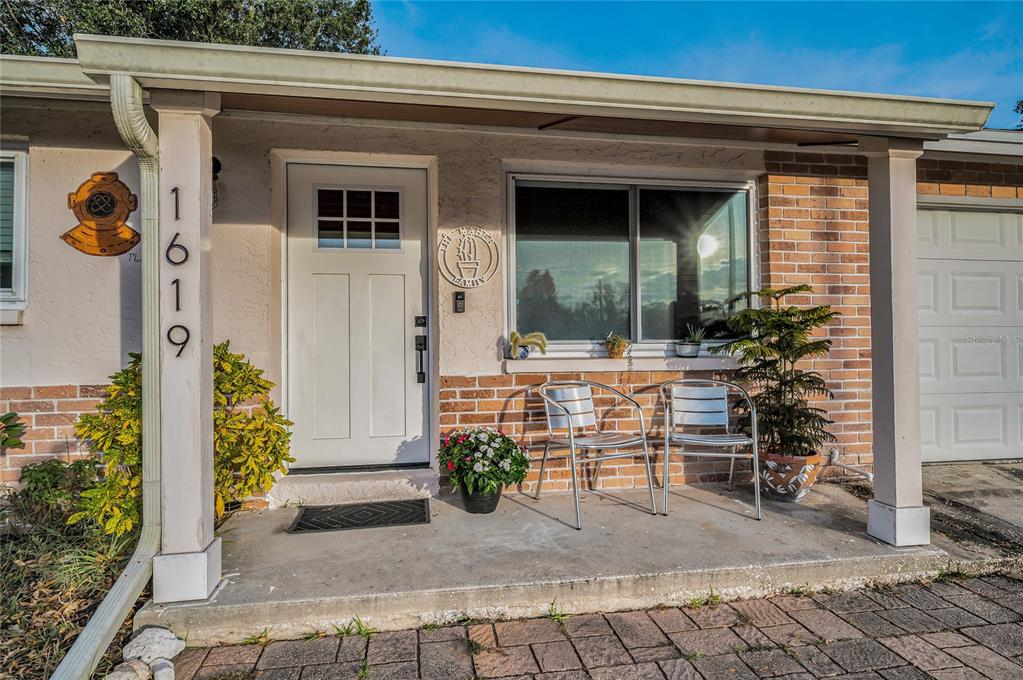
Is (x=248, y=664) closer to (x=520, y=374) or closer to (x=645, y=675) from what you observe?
(x=645, y=675)

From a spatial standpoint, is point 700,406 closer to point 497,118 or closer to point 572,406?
point 572,406

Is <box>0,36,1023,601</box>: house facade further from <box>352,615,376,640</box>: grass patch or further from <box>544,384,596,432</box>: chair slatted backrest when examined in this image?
<box>352,615,376,640</box>: grass patch

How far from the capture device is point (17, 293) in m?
3.18

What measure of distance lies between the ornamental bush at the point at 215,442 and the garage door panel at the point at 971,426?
4.62 m

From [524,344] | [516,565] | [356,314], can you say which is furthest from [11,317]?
[516,565]

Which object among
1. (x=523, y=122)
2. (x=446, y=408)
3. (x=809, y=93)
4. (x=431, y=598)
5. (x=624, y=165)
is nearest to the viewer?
(x=431, y=598)

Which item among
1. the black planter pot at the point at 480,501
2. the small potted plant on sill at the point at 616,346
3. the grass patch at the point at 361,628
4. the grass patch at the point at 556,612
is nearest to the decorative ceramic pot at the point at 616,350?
the small potted plant on sill at the point at 616,346

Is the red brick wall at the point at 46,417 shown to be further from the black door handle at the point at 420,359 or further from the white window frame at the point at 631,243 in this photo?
the white window frame at the point at 631,243

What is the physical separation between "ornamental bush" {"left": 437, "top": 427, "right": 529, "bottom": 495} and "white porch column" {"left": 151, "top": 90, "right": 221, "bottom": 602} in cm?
132

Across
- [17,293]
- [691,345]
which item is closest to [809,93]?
[691,345]

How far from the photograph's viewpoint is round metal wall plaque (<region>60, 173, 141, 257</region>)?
10.5 ft

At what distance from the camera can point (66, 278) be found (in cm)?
319

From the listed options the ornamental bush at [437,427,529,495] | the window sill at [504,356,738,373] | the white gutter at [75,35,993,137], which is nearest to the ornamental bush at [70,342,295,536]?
the ornamental bush at [437,427,529,495]

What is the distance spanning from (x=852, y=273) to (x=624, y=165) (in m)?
1.87
